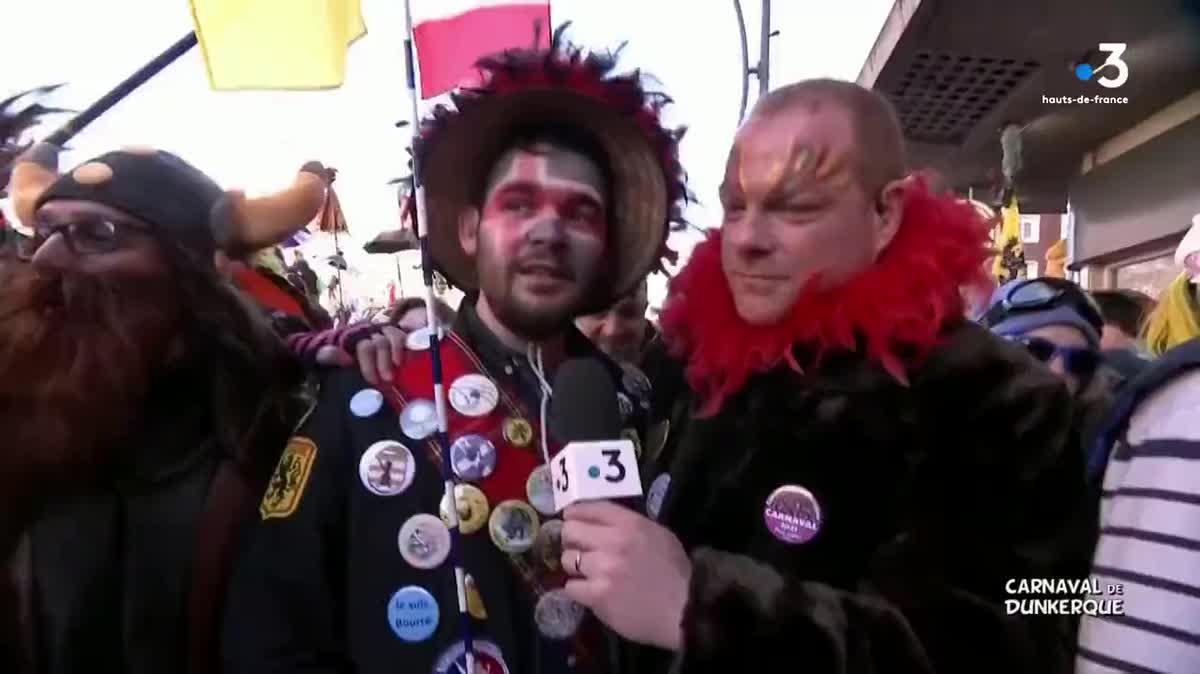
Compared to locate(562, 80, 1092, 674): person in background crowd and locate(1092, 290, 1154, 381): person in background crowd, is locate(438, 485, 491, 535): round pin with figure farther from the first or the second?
locate(1092, 290, 1154, 381): person in background crowd

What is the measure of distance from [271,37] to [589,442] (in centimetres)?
104

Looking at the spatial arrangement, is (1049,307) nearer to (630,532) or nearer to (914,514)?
(914,514)

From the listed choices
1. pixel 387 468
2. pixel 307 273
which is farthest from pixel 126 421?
pixel 307 273

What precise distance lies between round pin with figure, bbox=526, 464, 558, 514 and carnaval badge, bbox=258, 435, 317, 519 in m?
0.34

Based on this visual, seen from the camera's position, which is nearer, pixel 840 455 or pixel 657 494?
pixel 840 455

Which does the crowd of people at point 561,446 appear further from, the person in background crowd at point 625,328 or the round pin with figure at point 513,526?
the person in background crowd at point 625,328

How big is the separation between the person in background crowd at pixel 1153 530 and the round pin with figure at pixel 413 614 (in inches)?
36.1

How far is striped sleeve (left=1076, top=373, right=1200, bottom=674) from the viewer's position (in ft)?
3.59

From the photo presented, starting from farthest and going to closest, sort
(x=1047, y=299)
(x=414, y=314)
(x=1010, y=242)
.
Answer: (x=1010, y=242)
(x=1047, y=299)
(x=414, y=314)

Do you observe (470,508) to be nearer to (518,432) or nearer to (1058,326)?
(518,432)

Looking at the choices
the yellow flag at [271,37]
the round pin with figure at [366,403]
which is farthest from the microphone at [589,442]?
the yellow flag at [271,37]

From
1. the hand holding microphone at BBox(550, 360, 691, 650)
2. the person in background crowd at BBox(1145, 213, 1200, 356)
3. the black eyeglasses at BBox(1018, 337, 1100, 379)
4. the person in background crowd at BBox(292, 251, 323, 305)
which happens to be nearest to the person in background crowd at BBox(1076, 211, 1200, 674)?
the hand holding microphone at BBox(550, 360, 691, 650)

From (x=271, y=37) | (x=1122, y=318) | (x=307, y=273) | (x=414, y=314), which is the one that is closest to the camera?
(x=271, y=37)

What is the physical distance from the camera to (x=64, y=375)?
56.2 inches
